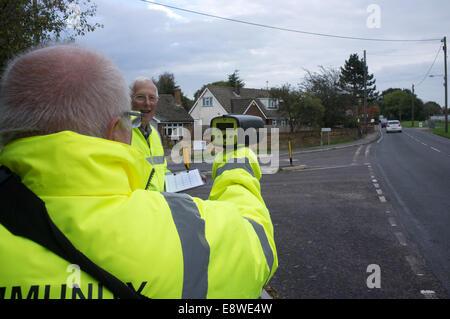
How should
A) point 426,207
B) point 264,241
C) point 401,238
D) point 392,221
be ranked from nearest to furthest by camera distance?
point 264,241, point 401,238, point 392,221, point 426,207

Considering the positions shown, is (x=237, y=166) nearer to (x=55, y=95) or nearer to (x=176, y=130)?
(x=55, y=95)

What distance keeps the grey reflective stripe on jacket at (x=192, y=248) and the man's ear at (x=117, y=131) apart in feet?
0.74

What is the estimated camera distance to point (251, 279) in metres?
1.07

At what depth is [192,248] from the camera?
0.95m

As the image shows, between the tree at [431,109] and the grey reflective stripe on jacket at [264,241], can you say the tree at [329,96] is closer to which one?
the grey reflective stripe on jacket at [264,241]

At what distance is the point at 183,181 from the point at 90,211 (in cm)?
214

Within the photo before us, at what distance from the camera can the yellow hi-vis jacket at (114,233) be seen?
835 mm

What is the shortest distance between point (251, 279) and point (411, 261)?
4.12 m

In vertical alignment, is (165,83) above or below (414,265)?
above

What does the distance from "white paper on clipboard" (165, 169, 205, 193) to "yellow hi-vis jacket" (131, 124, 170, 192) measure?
0.23ft

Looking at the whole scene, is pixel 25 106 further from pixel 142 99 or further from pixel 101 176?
pixel 142 99

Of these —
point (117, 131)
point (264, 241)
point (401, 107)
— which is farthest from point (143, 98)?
point (401, 107)

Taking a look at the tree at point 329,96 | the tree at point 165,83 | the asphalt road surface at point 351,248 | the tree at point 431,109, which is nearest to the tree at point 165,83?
the tree at point 165,83
